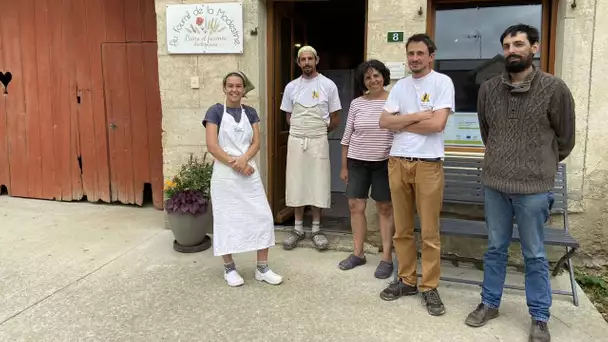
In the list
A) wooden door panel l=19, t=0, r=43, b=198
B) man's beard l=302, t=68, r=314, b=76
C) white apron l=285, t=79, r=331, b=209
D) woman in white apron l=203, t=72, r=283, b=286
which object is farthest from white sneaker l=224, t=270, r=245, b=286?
wooden door panel l=19, t=0, r=43, b=198

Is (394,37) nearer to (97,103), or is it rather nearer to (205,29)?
(205,29)

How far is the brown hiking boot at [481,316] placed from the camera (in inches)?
118

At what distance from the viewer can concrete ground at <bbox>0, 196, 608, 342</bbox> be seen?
9.60 feet

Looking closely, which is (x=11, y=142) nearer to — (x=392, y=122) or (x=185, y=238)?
(x=185, y=238)

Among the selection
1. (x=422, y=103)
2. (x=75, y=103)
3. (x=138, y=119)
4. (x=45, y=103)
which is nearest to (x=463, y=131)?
(x=422, y=103)

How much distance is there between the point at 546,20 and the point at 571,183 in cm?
136

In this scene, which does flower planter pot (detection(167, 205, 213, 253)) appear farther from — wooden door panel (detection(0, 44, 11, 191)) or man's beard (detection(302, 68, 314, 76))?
wooden door panel (detection(0, 44, 11, 191))

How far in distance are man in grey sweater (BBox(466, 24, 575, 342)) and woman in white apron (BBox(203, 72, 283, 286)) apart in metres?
1.62

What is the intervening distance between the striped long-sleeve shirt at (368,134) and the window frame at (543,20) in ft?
3.18

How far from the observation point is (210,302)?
3.35 meters

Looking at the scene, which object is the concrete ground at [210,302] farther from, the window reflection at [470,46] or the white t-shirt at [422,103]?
the window reflection at [470,46]

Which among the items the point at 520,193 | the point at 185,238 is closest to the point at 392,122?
the point at 520,193

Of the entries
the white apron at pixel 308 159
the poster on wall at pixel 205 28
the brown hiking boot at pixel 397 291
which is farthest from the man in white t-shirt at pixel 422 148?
the poster on wall at pixel 205 28

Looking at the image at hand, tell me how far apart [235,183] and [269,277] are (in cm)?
77
